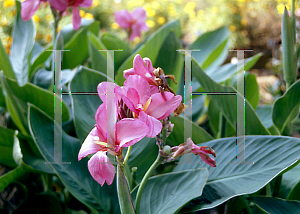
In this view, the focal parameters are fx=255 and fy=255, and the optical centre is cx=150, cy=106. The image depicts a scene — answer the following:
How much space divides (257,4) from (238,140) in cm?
496

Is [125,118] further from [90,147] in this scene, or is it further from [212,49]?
[212,49]

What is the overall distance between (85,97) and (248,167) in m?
0.30

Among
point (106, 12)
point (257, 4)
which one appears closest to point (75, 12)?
point (106, 12)

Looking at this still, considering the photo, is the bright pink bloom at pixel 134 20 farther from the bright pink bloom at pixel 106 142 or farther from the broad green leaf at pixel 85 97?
the bright pink bloom at pixel 106 142

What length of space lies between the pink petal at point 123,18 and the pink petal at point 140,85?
769 mm

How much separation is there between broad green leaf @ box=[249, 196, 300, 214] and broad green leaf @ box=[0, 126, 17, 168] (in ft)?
1.72

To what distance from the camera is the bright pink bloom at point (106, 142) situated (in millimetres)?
252

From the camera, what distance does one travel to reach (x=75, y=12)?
62 centimetres

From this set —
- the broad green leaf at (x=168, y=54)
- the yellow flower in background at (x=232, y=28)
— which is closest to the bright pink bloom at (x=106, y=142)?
the broad green leaf at (x=168, y=54)

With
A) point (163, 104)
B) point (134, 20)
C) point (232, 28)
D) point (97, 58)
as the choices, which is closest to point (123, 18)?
point (134, 20)

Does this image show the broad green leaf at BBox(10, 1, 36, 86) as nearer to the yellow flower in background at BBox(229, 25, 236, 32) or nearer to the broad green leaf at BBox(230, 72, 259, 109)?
the broad green leaf at BBox(230, 72, 259, 109)

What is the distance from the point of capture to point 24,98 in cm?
→ 55

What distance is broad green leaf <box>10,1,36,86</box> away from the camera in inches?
26.1

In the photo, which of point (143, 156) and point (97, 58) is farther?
point (97, 58)
